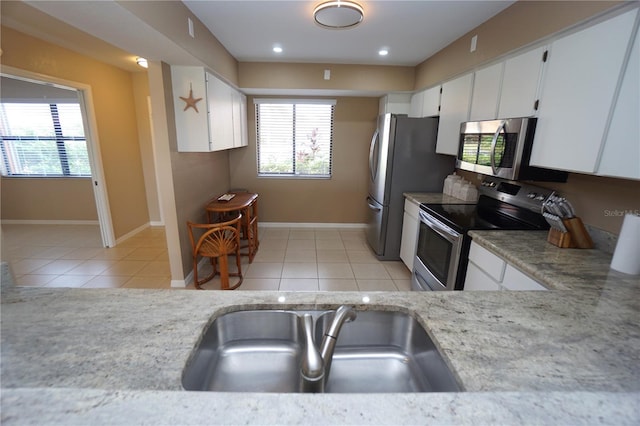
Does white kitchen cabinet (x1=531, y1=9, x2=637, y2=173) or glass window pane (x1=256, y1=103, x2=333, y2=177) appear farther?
glass window pane (x1=256, y1=103, x2=333, y2=177)

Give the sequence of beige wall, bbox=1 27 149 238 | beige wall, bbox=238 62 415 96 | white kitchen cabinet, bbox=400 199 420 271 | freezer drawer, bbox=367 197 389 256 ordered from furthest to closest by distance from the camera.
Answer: beige wall, bbox=238 62 415 96, freezer drawer, bbox=367 197 389 256, white kitchen cabinet, bbox=400 199 420 271, beige wall, bbox=1 27 149 238

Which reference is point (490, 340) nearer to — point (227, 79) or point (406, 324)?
point (406, 324)

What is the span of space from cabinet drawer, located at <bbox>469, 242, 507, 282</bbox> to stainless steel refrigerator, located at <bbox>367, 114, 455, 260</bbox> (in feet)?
5.16

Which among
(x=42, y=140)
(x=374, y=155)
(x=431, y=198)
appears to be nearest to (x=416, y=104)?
(x=374, y=155)

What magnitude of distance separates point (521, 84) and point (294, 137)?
3411 mm

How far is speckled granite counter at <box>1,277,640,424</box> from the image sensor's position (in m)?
0.57

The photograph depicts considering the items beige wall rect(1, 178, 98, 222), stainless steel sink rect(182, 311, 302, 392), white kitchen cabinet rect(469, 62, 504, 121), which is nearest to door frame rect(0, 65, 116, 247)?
beige wall rect(1, 178, 98, 222)

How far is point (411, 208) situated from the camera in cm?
328

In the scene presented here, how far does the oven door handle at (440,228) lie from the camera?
217 cm

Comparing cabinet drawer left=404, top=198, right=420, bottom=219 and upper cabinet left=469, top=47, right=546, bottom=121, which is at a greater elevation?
upper cabinet left=469, top=47, right=546, bottom=121

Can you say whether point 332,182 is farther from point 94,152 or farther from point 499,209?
point 94,152

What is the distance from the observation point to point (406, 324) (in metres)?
1.06

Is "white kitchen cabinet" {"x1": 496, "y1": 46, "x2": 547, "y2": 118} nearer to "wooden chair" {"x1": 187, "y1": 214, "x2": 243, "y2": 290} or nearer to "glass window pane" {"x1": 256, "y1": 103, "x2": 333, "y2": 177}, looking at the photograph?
"wooden chair" {"x1": 187, "y1": 214, "x2": 243, "y2": 290}

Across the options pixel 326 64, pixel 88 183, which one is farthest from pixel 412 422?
pixel 88 183
